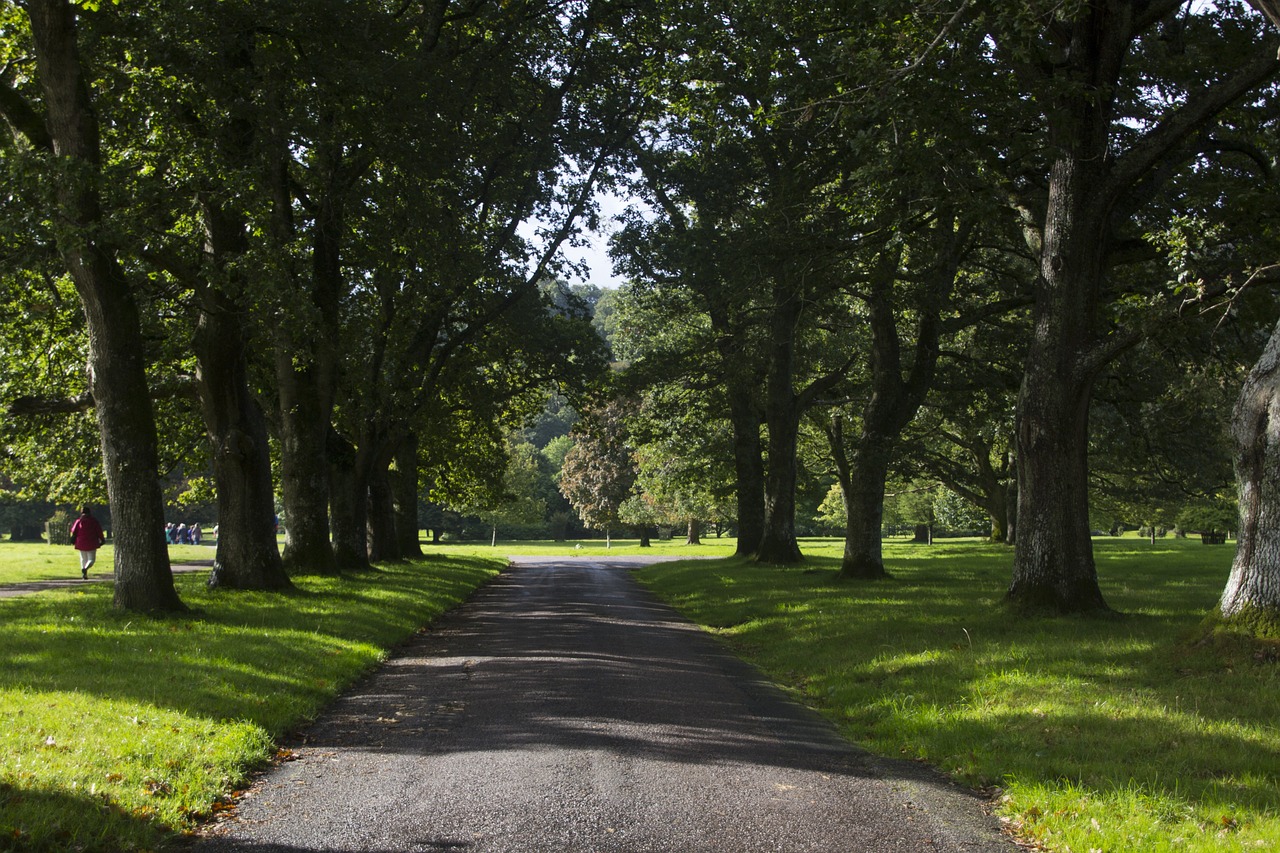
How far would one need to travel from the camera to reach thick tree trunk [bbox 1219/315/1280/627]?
9.34 metres

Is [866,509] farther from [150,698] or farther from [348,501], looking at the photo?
[150,698]

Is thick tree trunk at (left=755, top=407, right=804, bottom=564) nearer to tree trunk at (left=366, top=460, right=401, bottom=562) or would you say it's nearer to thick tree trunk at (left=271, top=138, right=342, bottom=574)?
tree trunk at (left=366, top=460, right=401, bottom=562)

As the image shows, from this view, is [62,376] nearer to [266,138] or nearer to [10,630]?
[266,138]

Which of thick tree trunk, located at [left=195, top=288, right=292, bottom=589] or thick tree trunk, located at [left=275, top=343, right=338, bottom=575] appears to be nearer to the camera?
thick tree trunk, located at [left=195, top=288, right=292, bottom=589]

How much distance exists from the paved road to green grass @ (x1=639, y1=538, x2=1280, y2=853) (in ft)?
1.68

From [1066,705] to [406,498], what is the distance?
91.8ft

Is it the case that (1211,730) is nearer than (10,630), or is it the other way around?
(1211,730)

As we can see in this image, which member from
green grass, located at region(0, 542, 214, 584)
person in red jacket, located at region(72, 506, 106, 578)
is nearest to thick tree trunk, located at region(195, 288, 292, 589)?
green grass, located at region(0, 542, 214, 584)

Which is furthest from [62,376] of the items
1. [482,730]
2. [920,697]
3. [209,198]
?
[920,697]

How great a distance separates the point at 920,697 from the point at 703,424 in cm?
2669

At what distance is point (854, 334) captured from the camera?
29.2m

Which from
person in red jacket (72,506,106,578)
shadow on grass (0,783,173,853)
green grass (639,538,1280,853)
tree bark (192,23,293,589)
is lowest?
green grass (639,538,1280,853)

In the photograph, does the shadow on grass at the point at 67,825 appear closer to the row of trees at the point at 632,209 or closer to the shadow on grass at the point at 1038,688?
the shadow on grass at the point at 1038,688

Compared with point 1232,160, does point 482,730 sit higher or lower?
lower
